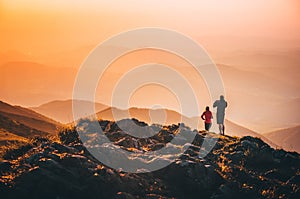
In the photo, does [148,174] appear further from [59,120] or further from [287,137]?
[287,137]

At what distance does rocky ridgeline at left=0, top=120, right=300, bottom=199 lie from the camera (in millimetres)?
19734

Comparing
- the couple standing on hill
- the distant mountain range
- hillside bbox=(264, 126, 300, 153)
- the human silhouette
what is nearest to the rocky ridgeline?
the distant mountain range

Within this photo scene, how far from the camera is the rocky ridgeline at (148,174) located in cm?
1973

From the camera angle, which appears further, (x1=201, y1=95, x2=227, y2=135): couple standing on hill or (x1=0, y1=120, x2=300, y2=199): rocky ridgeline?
(x1=201, y1=95, x2=227, y2=135): couple standing on hill

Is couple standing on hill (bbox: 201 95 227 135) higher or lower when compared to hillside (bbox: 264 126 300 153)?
higher

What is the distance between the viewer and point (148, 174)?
22.1m

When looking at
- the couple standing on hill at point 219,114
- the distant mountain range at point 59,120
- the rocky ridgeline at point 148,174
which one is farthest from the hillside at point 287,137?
the rocky ridgeline at point 148,174

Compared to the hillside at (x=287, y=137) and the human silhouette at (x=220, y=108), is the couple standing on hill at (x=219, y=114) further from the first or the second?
the hillside at (x=287, y=137)

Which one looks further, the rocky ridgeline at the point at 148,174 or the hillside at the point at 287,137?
the hillside at the point at 287,137

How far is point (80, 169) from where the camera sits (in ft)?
68.5

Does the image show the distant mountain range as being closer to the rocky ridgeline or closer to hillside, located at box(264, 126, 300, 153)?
hillside, located at box(264, 126, 300, 153)

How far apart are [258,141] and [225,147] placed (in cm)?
257

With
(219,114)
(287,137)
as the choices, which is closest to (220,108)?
(219,114)

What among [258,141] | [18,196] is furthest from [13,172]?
[258,141]
